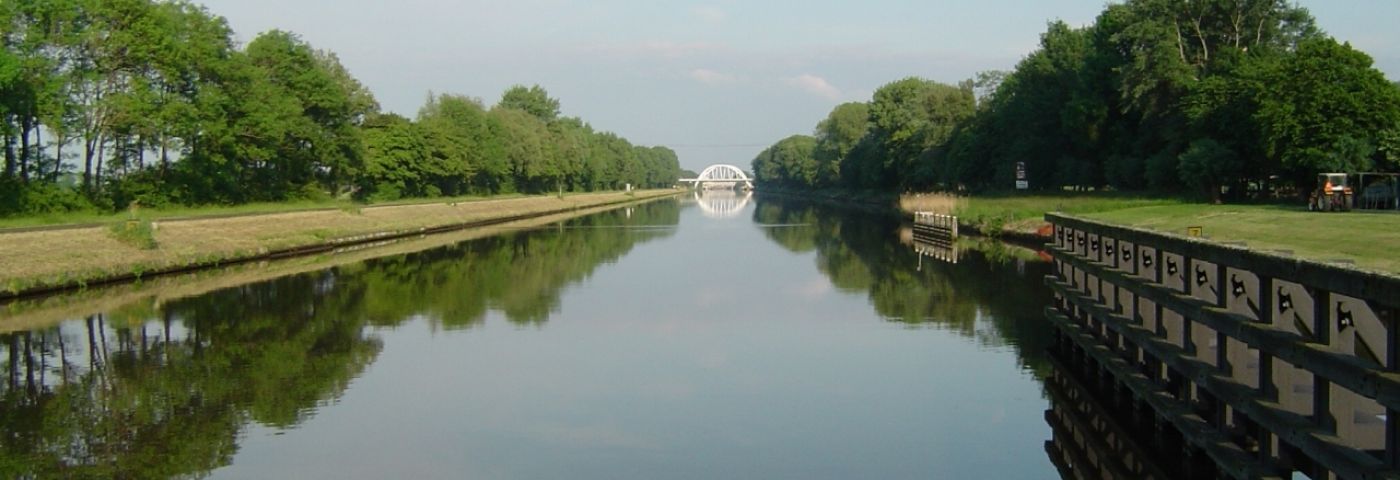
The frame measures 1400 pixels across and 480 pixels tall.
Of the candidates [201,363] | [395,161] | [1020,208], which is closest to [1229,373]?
[201,363]

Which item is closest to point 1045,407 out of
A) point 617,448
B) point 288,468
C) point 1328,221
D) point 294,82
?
point 617,448

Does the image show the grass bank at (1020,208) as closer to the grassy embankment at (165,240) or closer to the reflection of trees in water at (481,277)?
the reflection of trees in water at (481,277)

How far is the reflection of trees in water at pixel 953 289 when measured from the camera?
21203 mm

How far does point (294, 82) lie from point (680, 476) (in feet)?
208

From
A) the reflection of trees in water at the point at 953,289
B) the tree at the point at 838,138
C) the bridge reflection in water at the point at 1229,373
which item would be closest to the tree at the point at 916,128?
the tree at the point at 838,138

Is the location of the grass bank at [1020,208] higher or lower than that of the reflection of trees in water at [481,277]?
higher

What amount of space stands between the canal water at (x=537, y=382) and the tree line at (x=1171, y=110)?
1682cm

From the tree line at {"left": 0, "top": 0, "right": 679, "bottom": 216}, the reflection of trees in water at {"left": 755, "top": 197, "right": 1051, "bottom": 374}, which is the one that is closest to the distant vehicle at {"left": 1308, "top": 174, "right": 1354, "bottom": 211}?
the reflection of trees in water at {"left": 755, "top": 197, "right": 1051, "bottom": 374}

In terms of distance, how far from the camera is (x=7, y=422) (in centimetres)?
1326

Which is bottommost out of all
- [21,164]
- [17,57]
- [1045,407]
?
[1045,407]

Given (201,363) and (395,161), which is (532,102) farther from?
(201,363)

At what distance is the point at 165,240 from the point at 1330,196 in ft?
108

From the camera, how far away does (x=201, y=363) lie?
57.3ft

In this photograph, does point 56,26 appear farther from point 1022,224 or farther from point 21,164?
point 1022,224
